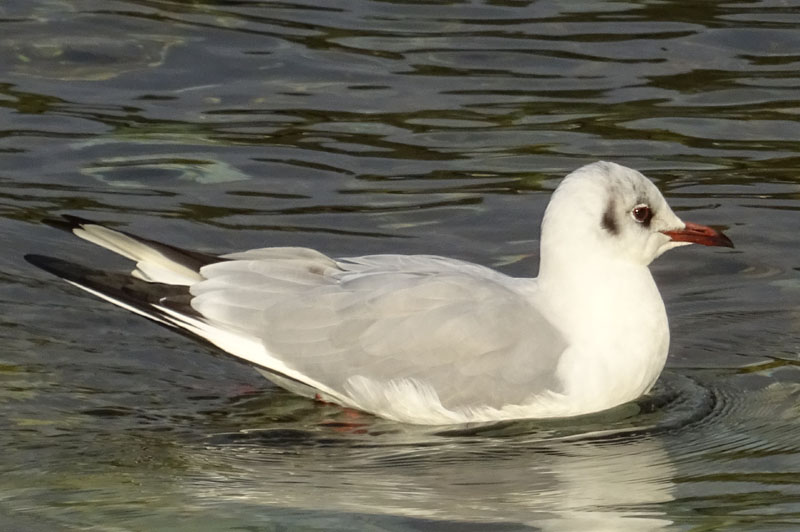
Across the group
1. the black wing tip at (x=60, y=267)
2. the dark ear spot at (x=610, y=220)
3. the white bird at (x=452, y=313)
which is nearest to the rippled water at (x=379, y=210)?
the white bird at (x=452, y=313)

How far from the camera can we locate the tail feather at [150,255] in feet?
23.4

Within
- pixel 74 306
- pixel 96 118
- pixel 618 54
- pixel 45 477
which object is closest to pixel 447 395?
pixel 45 477

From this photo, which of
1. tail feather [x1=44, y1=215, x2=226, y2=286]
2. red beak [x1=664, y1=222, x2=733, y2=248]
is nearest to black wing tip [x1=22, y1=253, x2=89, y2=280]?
tail feather [x1=44, y1=215, x2=226, y2=286]

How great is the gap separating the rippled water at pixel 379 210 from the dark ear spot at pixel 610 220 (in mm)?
790

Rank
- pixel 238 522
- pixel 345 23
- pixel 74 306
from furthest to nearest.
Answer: pixel 345 23 < pixel 74 306 < pixel 238 522

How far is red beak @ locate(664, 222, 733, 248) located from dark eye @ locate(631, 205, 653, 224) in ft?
0.41

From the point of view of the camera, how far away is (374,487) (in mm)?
5957

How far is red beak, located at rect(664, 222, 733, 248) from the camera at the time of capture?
710cm

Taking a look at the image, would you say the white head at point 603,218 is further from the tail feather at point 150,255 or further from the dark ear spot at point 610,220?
the tail feather at point 150,255

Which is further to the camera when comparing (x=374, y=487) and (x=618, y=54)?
(x=618, y=54)

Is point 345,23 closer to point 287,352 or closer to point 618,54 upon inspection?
point 618,54

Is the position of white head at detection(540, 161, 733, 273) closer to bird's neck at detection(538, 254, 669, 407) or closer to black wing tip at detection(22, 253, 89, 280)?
bird's neck at detection(538, 254, 669, 407)

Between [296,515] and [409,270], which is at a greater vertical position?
[409,270]

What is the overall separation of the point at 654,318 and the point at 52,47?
6.71 m
